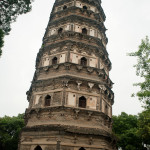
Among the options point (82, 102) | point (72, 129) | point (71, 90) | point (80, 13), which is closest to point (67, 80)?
point (71, 90)

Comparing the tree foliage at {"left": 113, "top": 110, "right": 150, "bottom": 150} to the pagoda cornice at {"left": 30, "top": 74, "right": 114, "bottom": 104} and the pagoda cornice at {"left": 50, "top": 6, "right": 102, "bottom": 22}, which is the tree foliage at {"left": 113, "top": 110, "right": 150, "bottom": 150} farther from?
the pagoda cornice at {"left": 50, "top": 6, "right": 102, "bottom": 22}

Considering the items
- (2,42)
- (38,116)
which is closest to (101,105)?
(38,116)

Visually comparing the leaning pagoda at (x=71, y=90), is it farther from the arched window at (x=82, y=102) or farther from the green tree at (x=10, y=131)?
the green tree at (x=10, y=131)

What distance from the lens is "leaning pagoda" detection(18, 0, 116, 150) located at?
1389 cm

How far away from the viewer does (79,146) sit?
1352 cm

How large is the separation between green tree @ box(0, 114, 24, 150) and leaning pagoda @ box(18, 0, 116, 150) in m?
14.7

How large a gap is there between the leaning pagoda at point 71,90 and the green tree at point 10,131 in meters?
14.7

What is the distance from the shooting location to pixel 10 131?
30.5m

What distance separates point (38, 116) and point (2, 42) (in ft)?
24.0

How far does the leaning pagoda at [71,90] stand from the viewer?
45.6 ft

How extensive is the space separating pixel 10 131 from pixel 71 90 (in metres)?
19.3

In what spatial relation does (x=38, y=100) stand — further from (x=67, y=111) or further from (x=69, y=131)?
(x=69, y=131)

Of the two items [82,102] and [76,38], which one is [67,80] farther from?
[76,38]

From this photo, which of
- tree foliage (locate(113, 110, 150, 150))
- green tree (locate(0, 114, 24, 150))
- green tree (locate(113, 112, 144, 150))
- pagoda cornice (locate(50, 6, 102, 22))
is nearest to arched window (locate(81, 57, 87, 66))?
pagoda cornice (locate(50, 6, 102, 22))
